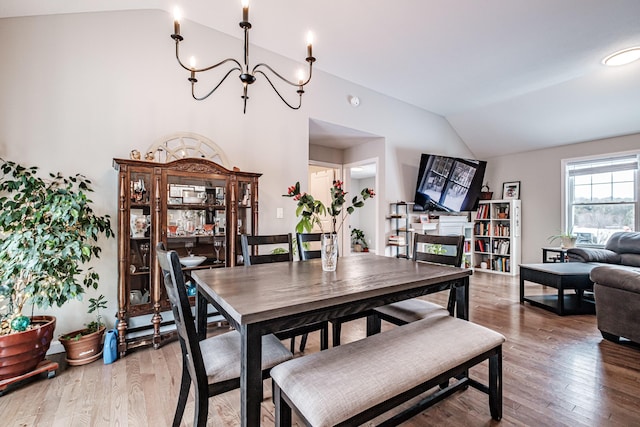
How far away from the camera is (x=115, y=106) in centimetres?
266

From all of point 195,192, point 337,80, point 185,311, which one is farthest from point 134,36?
point 185,311

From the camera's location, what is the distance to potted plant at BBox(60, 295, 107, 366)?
2234 mm

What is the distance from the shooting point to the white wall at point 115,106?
7.79ft

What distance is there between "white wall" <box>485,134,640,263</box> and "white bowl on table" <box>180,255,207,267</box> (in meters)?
5.85

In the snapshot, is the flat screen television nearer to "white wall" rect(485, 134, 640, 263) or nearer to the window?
"white wall" rect(485, 134, 640, 263)

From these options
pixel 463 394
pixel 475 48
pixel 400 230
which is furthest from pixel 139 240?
pixel 475 48

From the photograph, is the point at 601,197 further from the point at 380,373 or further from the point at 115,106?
the point at 115,106

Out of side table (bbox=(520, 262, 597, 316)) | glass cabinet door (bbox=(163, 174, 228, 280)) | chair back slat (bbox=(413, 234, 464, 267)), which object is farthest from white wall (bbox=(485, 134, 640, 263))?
glass cabinet door (bbox=(163, 174, 228, 280))

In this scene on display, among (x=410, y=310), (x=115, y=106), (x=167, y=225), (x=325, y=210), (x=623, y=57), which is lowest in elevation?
(x=410, y=310)

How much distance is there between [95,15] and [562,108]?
6018 millimetres

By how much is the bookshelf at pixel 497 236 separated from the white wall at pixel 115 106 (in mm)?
4142

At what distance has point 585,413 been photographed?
1.68 m

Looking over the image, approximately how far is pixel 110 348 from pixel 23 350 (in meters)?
0.50

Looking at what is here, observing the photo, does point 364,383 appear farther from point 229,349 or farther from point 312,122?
point 312,122
